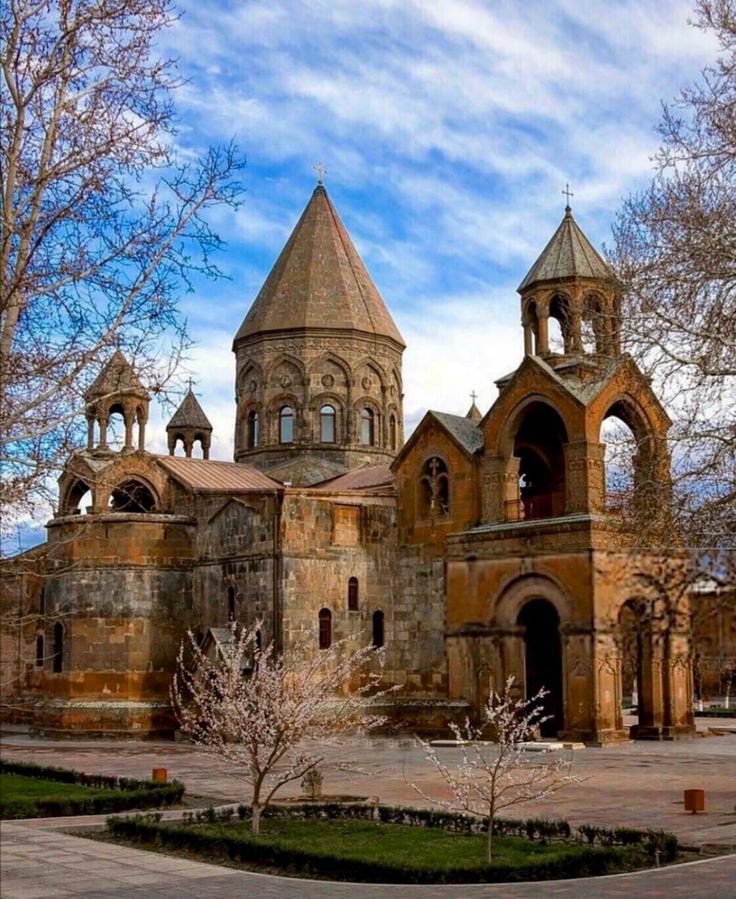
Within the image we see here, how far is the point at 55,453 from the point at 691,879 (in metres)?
6.92

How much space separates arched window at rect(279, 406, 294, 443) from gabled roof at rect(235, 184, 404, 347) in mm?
A: 2567

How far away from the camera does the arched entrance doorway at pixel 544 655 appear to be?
2898 centimetres

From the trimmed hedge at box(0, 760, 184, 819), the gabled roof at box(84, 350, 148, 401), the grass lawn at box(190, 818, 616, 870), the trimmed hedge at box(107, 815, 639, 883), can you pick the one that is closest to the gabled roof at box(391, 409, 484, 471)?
the trimmed hedge at box(0, 760, 184, 819)

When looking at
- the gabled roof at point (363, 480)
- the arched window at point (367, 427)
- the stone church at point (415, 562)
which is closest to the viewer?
the stone church at point (415, 562)

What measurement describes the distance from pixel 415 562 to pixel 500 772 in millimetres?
14009

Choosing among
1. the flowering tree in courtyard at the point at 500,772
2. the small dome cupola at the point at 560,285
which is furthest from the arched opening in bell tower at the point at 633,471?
the small dome cupola at the point at 560,285

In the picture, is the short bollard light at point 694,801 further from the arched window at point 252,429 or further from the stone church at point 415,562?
the arched window at point 252,429

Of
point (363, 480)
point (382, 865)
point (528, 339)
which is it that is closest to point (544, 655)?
point (363, 480)

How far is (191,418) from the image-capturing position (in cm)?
3762

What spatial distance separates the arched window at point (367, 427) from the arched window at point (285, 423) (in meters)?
2.21

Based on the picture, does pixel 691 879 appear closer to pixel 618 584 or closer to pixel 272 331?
pixel 618 584

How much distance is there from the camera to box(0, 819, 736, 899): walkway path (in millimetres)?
10266

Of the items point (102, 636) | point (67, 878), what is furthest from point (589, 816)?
point (102, 636)

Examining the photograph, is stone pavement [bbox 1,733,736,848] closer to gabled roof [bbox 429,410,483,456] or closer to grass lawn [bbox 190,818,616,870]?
grass lawn [bbox 190,818,616,870]
